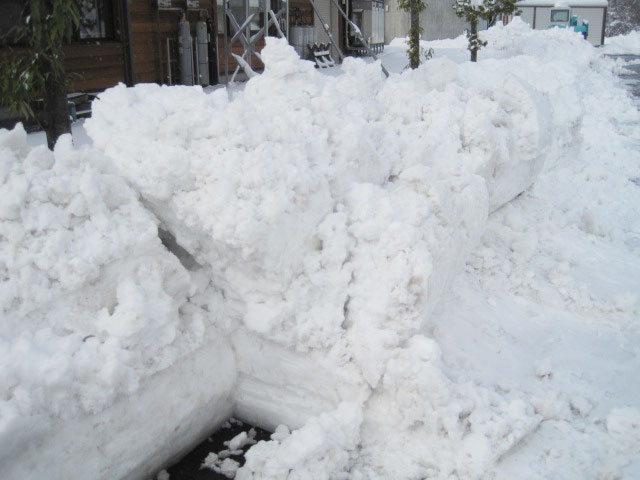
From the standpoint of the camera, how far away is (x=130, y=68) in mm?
9570

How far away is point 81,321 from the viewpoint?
9.68 ft

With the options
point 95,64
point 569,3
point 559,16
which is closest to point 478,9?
point 95,64

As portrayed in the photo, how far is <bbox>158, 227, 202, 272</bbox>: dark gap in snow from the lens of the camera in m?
3.63

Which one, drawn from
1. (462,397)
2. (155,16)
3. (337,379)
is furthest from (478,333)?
(155,16)

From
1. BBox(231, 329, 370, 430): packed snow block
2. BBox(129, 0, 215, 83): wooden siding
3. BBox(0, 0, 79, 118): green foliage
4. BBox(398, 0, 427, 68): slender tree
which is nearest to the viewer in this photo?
BBox(231, 329, 370, 430): packed snow block

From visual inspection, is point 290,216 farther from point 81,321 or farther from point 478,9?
point 478,9

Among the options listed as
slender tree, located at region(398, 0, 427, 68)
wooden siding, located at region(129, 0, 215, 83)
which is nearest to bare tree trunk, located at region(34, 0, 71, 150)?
wooden siding, located at region(129, 0, 215, 83)

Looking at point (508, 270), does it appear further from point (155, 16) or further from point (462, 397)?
point (155, 16)

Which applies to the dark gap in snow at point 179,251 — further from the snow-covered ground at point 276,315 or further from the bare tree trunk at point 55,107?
the bare tree trunk at point 55,107

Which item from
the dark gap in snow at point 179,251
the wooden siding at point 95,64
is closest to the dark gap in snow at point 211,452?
the dark gap in snow at point 179,251

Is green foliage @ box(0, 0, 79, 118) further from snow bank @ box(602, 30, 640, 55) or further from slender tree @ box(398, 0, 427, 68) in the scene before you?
snow bank @ box(602, 30, 640, 55)

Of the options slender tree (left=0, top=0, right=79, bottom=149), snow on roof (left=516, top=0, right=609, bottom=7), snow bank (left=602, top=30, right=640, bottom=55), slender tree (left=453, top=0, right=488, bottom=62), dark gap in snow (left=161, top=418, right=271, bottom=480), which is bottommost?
dark gap in snow (left=161, top=418, right=271, bottom=480)

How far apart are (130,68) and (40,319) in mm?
7413

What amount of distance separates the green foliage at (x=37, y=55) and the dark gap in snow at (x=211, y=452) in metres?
2.24
